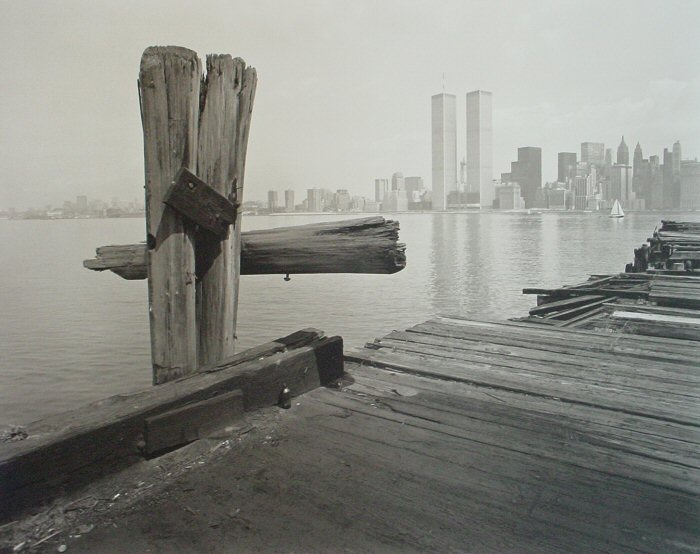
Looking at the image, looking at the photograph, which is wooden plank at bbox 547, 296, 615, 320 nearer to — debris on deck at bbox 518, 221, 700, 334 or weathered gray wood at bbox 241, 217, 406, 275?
debris on deck at bbox 518, 221, 700, 334

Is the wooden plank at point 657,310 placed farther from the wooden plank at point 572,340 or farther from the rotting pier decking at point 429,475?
the rotting pier decking at point 429,475

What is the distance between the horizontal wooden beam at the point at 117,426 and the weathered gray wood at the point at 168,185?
0.30 meters

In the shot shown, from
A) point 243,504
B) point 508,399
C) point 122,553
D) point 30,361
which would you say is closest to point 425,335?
point 508,399

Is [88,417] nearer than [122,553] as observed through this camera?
No

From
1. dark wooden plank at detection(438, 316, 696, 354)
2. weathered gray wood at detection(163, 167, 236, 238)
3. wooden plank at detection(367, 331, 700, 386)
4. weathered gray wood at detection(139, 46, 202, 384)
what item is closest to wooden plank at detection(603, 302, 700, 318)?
dark wooden plank at detection(438, 316, 696, 354)

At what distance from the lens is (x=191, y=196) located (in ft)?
9.76

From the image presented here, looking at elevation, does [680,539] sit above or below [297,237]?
below

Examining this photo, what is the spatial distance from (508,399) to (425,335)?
1864 mm

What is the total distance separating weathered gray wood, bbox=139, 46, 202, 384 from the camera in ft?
9.54

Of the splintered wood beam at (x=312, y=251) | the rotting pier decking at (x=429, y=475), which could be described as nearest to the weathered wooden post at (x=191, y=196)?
the splintered wood beam at (x=312, y=251)

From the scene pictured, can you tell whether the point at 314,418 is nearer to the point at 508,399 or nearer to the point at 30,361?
the point at 508,399

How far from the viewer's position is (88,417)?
2.39 meters

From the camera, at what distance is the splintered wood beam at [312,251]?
3.41 m

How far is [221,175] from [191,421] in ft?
4.28
